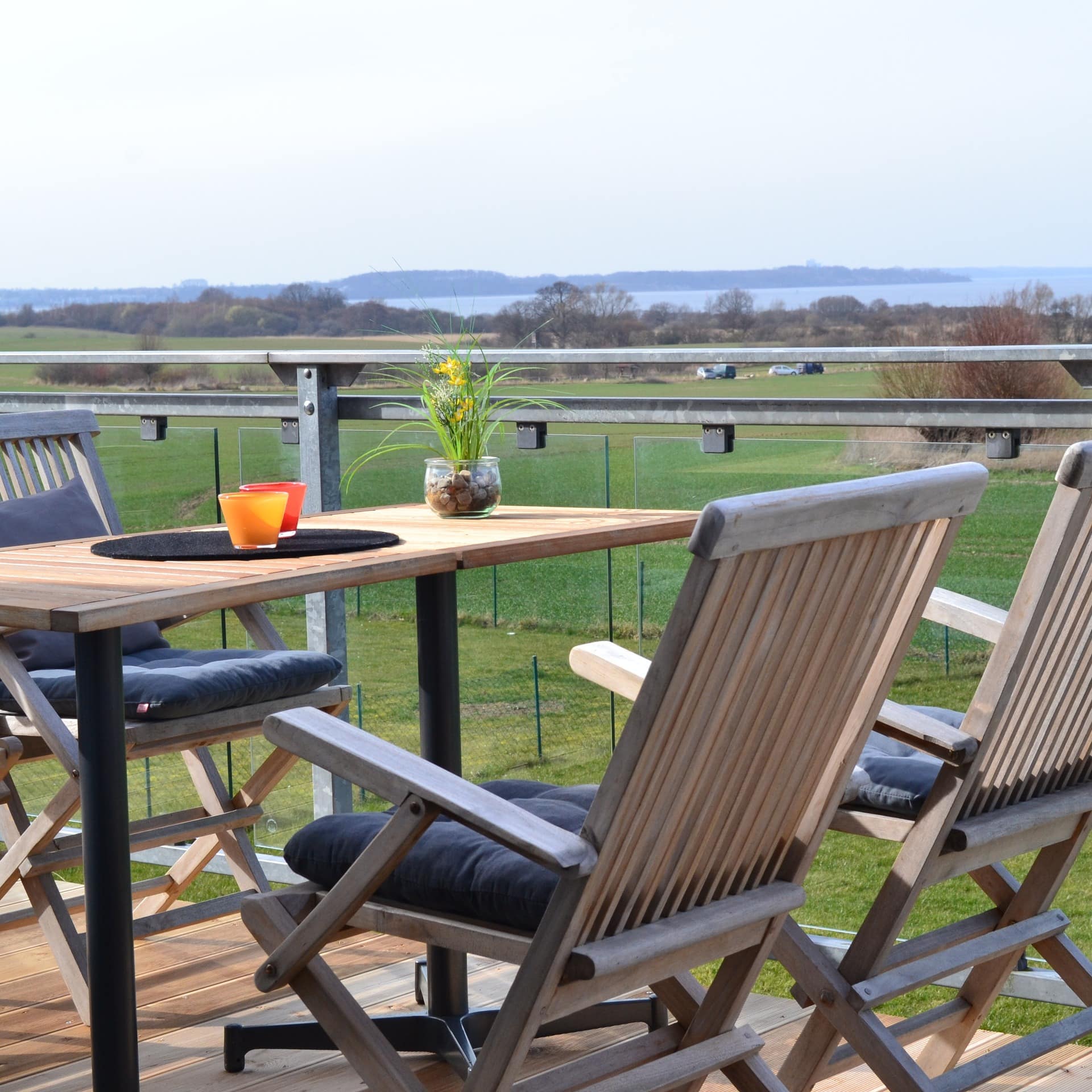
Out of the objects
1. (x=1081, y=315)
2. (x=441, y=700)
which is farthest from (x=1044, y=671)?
(x=1081, y=315)

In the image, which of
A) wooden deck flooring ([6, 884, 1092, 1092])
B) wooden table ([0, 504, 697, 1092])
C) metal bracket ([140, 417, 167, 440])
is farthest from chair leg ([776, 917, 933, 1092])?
metal bracket ([140, 417, 167, 440])

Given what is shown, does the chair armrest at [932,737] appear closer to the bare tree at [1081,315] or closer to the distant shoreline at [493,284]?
the distant shoreline at [493,284]

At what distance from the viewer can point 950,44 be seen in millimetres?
20547

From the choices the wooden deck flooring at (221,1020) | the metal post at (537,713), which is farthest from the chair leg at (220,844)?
the metal post at (537,713)

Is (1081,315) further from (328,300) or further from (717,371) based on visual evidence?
(717,371)

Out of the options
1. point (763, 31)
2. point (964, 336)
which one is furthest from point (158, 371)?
point (763, 31)

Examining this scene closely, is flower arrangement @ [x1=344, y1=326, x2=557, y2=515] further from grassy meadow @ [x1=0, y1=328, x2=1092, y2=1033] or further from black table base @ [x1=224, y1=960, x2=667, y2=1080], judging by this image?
black table base @ [x1=224, y1=960, x2=667, y2=1080]

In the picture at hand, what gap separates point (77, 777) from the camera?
2.45 metres

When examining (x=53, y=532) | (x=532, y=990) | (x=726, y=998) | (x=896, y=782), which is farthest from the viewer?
(x=53, y=532)

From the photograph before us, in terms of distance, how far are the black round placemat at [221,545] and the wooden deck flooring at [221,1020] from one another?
2.92ft

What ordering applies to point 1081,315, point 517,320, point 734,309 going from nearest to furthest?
point 517,320
point 734,309
point 1081,315

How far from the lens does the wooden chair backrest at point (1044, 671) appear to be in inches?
73.0

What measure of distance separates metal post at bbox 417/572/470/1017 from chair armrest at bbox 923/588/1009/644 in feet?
2.61

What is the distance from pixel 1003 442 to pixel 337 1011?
169cm
